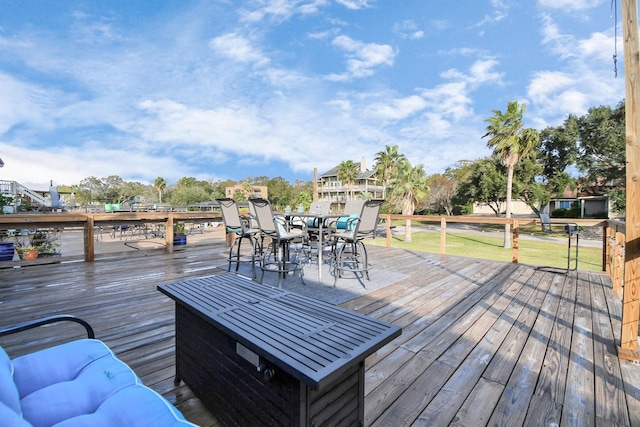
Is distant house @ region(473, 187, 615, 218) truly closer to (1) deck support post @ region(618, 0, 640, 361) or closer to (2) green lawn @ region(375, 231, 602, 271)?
(2) green lawn @ region(375, 231, 602, 271)

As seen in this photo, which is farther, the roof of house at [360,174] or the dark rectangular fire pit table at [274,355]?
the roof of house at [360,174]

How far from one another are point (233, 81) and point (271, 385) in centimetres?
1919

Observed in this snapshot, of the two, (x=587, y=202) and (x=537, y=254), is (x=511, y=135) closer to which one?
(x=537, y=254)

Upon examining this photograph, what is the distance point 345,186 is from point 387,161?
31.4 feet

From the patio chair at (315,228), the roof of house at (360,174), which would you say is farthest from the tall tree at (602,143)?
the patio chair at (315,228)

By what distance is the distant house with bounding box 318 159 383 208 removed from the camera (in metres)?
35.7

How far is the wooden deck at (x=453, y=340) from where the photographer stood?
1.48m

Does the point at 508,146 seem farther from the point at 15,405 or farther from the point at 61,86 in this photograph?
the point at 61,86

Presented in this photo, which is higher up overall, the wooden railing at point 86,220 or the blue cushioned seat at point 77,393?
the wooden railing at point 86,220

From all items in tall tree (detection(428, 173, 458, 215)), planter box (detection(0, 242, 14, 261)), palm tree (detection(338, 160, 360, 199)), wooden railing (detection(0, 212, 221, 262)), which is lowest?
planter box (detection(0, 242, 14, 261))

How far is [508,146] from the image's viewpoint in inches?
666

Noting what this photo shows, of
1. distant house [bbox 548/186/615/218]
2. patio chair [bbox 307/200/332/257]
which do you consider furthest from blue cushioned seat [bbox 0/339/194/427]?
distant house [bbox 548/186/615/218]

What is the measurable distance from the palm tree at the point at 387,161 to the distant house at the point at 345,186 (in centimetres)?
714

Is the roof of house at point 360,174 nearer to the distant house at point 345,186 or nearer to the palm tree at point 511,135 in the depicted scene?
the distant house at point 345,186
